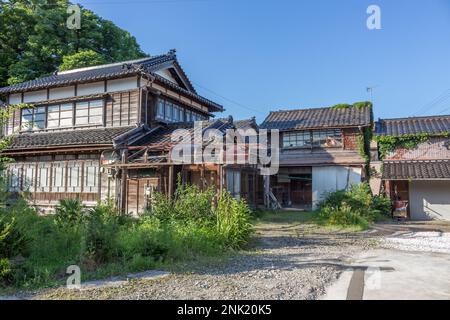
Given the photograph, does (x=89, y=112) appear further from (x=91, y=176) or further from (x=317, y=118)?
(x=317, y=118)

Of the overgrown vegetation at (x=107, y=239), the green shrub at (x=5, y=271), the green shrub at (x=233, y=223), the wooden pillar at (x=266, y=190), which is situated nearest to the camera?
the green shrub at (x=5, y=271)

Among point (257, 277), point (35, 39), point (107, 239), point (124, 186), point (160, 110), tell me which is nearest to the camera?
point (257, 277)

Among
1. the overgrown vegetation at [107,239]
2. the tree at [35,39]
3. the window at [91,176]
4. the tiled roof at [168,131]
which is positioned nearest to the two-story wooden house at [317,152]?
the tiled roof at [168,131]

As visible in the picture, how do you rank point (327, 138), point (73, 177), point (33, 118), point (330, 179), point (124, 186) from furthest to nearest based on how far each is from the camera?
point (327, 138)
point (330, 179)
point (33, 118)
point (73, 177)
point (124, 186)

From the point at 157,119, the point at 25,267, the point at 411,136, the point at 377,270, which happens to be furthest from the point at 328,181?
the point at 25,267

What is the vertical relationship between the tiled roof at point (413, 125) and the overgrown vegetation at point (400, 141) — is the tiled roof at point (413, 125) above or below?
above

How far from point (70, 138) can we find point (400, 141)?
62.8ft

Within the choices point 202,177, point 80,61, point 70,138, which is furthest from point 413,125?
point 80,61

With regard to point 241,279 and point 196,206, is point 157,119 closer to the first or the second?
point 196,206

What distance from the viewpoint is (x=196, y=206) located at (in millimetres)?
10141

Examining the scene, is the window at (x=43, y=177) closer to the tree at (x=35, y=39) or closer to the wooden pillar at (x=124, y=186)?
the wooden pillar at (x=124, y=186)

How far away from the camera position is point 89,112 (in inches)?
685

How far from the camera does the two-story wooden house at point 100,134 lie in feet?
48.1

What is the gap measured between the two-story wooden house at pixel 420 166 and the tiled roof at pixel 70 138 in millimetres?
15114
